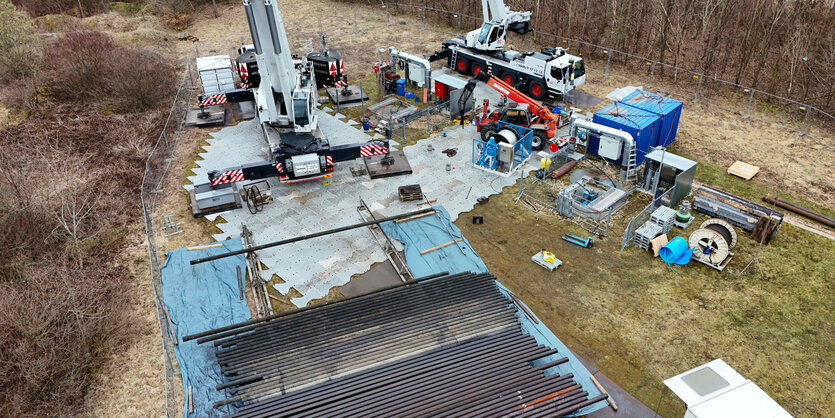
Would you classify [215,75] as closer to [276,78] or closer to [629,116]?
[276,78]

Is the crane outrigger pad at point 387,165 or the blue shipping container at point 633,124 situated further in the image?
the crane outrigger pad at point 387,165

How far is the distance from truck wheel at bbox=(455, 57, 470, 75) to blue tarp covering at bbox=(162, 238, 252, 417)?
18.3 m

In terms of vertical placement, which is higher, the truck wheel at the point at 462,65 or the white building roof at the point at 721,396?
the truck wheel at the point at 462,65

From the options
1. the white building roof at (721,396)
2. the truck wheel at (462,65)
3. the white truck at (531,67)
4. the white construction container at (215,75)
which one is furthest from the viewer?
the truck wheel at (462,65)

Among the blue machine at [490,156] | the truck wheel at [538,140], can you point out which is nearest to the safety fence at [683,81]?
the truck wheel at [538,140]

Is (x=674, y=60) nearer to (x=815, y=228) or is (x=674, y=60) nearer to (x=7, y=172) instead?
(x=815, y=228)

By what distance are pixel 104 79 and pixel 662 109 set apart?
28146 millimetres

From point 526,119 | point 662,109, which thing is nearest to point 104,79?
point 526,119

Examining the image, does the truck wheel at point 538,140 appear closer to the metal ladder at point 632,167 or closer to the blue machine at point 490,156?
the blue machine at point 490,156

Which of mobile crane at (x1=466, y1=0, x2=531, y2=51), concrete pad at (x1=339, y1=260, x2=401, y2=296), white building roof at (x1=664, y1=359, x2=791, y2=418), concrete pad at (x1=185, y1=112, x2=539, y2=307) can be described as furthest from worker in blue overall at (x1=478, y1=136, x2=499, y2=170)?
white building roof at (x1=664, y1=359, x2=791, y2=418)

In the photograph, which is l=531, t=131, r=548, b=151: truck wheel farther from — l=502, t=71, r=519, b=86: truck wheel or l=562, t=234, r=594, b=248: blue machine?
l=562, t=234, r=594, b=248: blue machine

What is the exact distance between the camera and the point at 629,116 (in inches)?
893

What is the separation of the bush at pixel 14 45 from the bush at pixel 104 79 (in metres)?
1.13

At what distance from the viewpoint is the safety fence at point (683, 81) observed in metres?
26.8
